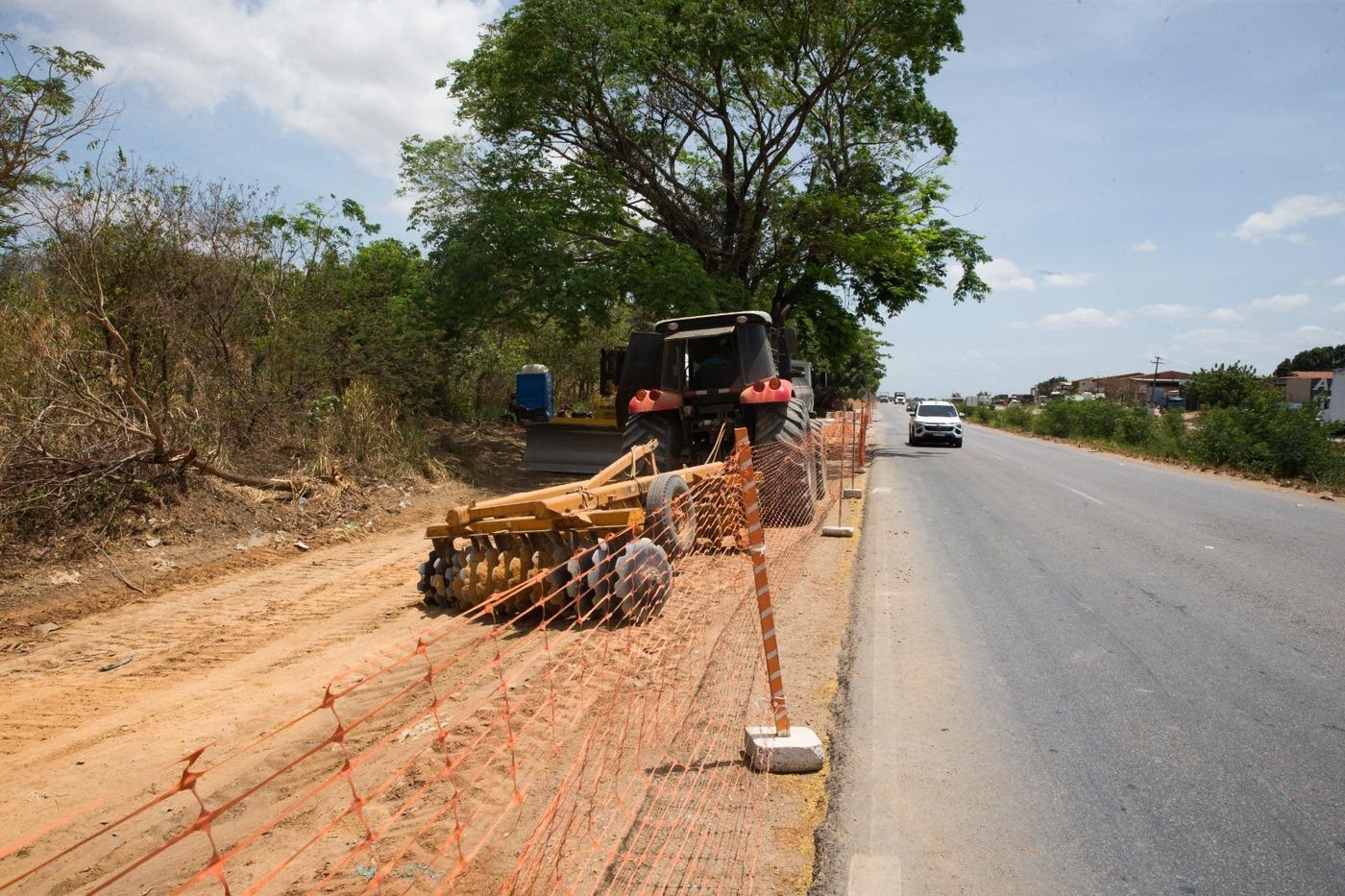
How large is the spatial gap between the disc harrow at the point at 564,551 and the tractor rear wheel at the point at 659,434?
3541mm

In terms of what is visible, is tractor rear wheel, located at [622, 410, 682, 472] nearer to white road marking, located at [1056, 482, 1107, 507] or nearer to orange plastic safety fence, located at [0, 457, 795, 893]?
orange plastic safety fence, located at [0, 457, 795, 893]

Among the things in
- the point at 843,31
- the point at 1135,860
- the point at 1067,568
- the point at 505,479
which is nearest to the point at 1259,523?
the point at 1067,568

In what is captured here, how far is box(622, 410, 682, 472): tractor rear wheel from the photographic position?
11.2 meters

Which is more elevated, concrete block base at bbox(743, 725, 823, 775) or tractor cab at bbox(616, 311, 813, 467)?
tractor cab at bbox(616, 311, 813, 467)

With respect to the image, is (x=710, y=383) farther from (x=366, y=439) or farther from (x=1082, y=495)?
(x=1082, y=495)

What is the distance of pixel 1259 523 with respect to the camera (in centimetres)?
1153

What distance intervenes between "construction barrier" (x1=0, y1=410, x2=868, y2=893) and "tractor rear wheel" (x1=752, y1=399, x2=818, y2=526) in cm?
406

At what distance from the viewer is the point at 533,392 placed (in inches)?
713

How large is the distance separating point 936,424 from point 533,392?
17261 millimetres

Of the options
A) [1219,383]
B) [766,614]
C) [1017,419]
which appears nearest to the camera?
[766,614]

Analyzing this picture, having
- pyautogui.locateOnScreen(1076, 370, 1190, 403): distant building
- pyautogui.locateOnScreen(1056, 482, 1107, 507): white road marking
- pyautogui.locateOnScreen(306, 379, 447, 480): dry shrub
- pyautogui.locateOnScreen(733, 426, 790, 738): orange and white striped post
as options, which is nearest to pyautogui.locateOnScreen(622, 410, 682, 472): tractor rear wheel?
pyautogui.locateOnScreen(306, 379, 447, 480): dry shrub

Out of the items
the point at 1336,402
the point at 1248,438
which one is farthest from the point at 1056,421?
the point at 1248,438

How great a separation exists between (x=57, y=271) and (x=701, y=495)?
292 inches

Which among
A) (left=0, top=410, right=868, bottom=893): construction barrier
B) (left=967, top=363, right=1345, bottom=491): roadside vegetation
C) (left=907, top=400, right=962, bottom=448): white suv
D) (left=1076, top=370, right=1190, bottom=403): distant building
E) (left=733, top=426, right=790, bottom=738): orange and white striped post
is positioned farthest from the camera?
(left=1076, top=370, right=1190, bottom=403): distant building
